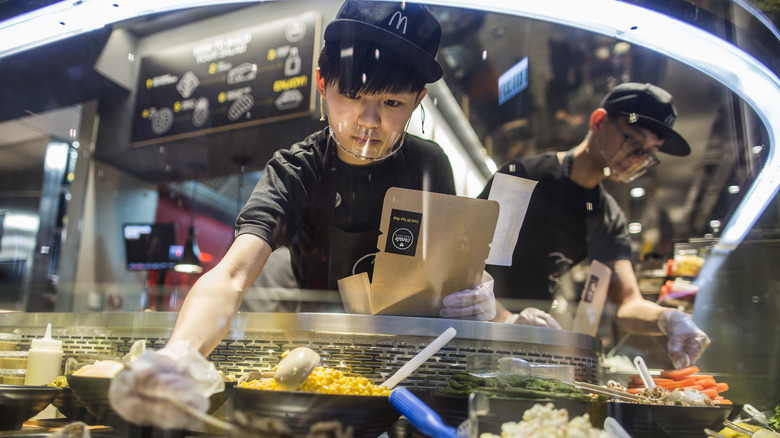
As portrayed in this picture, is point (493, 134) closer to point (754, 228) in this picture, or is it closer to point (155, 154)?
point (754, 228)

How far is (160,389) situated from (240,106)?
2193 millimetres

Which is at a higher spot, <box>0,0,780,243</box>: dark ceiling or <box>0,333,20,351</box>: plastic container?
<box>0,0,780,243</box>: dark ceiling

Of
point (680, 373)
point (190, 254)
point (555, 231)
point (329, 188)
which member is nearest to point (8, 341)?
point (190, 254)

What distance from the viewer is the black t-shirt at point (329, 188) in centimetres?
127

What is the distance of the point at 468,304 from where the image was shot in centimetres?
132

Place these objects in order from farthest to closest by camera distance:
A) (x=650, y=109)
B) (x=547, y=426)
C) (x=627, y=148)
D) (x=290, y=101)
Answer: (x=627, y=148)
(x=650, y=109)
(x=290, y=101)
(x=547, y=426)

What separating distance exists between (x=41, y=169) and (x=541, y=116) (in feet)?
9.25

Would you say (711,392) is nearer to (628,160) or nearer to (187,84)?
(628,160)

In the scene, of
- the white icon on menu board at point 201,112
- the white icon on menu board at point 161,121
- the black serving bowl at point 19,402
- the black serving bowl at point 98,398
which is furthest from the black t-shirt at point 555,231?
the white icon on menu board at point 161,121

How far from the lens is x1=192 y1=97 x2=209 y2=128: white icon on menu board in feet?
8.96

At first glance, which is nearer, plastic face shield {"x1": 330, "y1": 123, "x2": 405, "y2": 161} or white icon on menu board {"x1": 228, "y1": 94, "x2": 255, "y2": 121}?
plastic face shield {"x1": 330, "y1": 123, "x2": 405, "y2": 161}

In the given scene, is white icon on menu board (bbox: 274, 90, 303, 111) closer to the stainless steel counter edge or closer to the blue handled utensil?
→ the stainless steel counter edge

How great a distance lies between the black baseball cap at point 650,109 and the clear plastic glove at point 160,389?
1.94 m

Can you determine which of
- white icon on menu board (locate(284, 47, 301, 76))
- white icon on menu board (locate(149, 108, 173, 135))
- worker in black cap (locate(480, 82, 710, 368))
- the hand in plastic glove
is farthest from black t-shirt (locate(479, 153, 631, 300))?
white icon on menu board (locate(149, 108, 173, 135))
